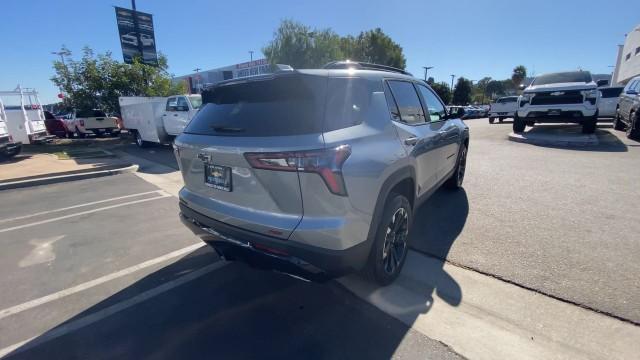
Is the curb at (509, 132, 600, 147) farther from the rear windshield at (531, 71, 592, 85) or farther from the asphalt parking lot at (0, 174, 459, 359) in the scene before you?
the asphalt parking lot at (0, 174, 459, 359)

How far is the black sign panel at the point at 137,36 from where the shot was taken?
19302 millimetres

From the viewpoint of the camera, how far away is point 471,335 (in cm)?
233

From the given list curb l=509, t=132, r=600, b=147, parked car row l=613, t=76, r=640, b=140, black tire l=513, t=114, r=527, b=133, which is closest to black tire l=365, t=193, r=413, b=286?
curb l=509, t=132, r=600, b=147

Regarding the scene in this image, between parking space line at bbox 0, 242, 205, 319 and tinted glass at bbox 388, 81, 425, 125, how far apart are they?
9.03 ft

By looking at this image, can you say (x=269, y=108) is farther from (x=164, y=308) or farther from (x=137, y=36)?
(x=137, y=36)

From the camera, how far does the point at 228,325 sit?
97.9 inches

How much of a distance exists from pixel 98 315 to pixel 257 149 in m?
1.95

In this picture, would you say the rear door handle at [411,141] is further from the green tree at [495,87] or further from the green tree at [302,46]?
the green tree at [495,87]

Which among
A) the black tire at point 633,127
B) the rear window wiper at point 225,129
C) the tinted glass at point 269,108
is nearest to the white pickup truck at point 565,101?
the black tire at point 633,127

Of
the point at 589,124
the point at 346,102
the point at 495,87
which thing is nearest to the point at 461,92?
the point at 495,87

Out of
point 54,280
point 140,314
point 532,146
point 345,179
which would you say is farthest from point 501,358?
point 532,146

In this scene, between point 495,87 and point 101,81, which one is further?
point 495,87

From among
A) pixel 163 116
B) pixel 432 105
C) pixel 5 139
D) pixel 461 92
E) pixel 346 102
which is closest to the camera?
pixel 346 102

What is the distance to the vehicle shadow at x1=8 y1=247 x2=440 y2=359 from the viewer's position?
87.7 inches
